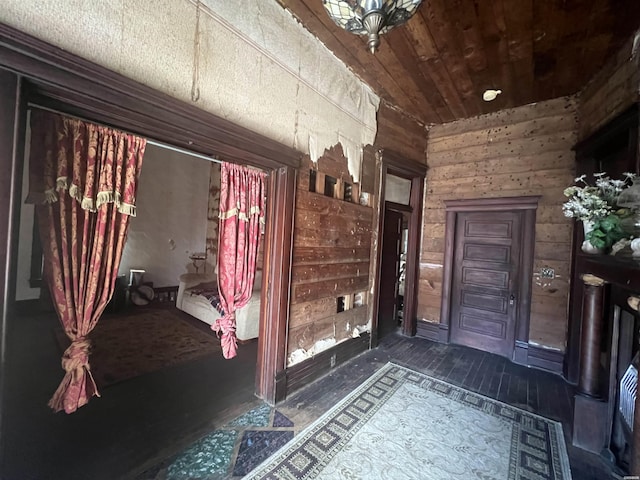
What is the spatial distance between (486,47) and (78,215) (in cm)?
357

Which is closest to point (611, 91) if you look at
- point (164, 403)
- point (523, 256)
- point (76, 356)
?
point (523, 256)

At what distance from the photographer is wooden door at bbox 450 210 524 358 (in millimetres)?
3545

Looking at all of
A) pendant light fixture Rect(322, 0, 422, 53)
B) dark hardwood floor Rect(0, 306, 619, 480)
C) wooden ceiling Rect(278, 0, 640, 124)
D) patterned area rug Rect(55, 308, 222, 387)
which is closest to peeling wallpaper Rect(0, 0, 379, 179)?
wooden ceiling Rect(278, 0, 640, 124)

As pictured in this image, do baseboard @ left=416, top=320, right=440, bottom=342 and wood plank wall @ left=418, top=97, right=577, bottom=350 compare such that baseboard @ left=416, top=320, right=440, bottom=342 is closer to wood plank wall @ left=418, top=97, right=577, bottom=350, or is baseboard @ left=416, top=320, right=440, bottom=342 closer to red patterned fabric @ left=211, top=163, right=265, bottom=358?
wood plank wall @ left=418, top=97, right=577, bottom=350

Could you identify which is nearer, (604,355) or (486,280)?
(604,355)

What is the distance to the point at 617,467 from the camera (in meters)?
1.80

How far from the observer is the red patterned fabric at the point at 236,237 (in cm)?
215

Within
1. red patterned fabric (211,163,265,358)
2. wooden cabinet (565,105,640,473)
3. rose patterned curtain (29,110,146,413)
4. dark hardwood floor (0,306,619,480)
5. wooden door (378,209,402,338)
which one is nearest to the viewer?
rose patterned curtain (29,110,146,413)

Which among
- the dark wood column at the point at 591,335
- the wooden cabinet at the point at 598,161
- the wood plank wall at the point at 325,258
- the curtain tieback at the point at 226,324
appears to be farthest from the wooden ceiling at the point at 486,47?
the curtain tieback at the point at 226,324

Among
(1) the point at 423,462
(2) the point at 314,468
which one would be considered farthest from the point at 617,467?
(2) the point at 314,468

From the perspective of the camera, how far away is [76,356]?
1427 millimetres

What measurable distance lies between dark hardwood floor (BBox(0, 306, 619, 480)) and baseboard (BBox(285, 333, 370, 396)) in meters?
0.08

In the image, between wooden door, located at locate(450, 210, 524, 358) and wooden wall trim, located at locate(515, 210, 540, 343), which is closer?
wooden wall trim, located at locate(515, 210, 540, 343)

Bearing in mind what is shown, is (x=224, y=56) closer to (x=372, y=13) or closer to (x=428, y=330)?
(x=372, y=13)
